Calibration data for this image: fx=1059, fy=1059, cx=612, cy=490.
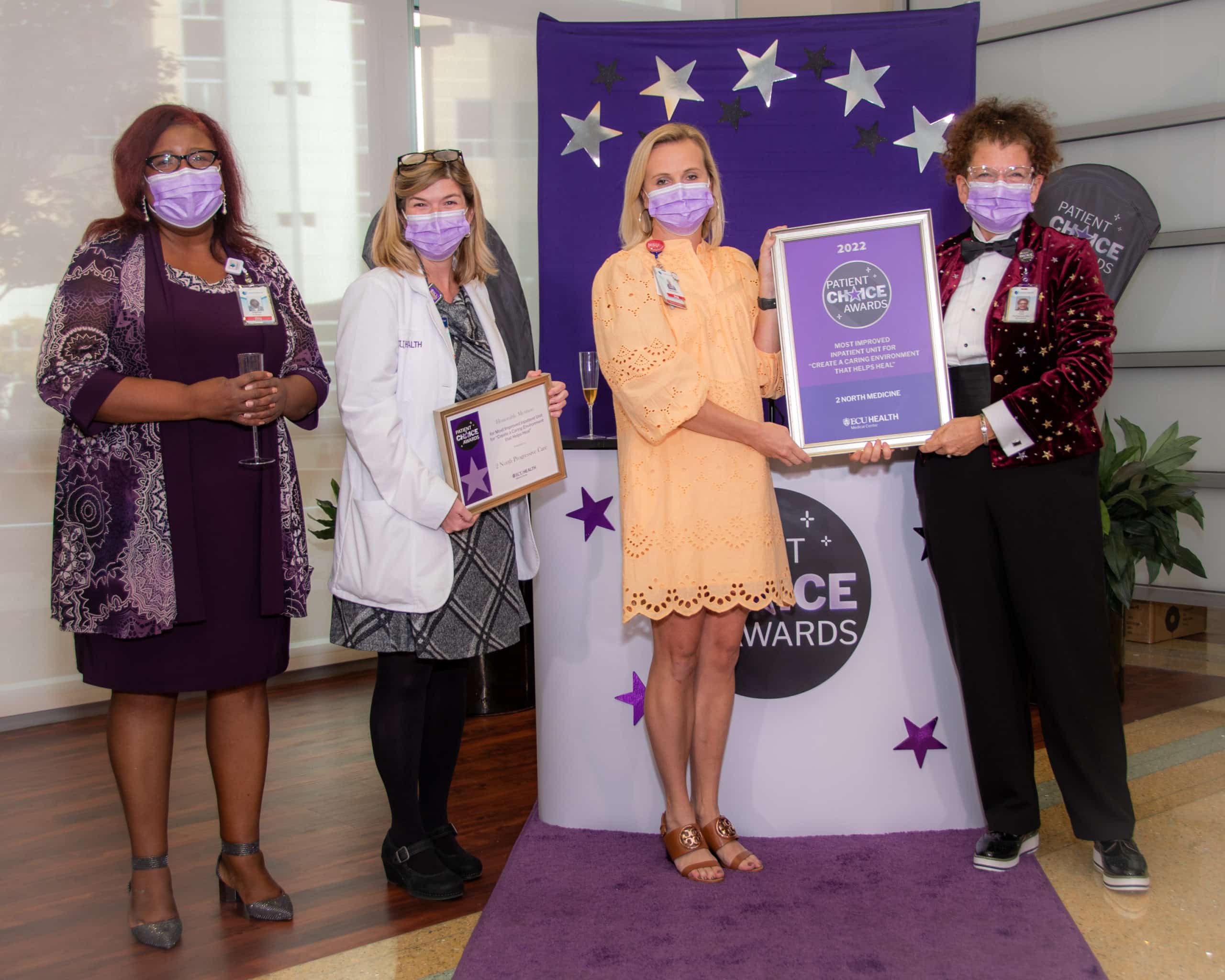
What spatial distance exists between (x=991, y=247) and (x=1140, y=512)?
200cm

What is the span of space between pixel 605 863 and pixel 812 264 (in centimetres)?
149

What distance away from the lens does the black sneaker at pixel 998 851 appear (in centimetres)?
244

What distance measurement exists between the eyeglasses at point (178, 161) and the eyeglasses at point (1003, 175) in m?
1.63

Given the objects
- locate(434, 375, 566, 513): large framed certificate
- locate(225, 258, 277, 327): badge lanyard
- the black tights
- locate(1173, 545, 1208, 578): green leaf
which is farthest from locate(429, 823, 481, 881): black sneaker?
locate(1173, 545, 1208, 578): green leaf

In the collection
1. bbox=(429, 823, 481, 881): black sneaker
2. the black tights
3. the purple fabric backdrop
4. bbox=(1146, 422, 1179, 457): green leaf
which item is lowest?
bbox=(429, 823, 481, 881): black sneaker

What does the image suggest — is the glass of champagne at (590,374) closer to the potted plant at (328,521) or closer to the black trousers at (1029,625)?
the black trousers at (1029,625)

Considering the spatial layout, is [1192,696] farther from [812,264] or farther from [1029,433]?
[812,264]

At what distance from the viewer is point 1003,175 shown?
7.53 ft

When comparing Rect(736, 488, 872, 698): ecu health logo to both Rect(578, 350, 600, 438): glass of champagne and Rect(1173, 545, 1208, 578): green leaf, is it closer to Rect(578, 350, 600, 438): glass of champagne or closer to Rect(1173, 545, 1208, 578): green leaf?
Rect(578, 350, 600, 438): glass of champagne

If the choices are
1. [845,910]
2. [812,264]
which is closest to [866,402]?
[812,264]

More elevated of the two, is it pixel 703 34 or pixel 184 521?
pixel 703 34

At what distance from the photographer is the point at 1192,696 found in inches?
159

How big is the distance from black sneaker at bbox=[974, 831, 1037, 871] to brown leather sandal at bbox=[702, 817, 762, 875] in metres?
0.51

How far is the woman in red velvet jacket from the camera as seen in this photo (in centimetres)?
226
